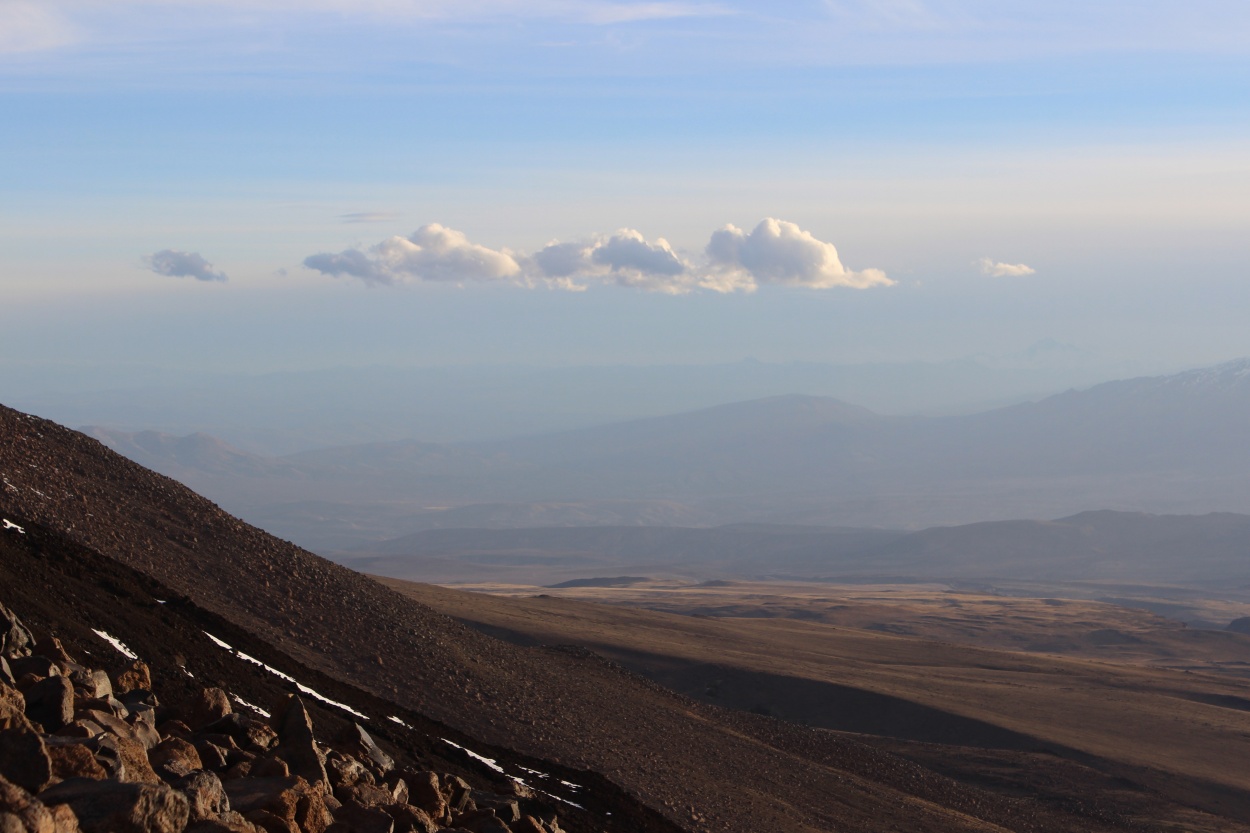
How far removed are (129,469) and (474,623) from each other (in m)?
14.8

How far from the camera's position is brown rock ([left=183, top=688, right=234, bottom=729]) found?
37.6ft

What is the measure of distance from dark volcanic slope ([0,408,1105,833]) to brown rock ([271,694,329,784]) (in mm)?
9945

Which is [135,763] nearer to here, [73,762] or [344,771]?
[73,762]

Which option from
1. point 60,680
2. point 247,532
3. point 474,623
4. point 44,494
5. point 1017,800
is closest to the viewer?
point 60,680

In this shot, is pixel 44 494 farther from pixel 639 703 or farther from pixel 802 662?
pixel 802 662

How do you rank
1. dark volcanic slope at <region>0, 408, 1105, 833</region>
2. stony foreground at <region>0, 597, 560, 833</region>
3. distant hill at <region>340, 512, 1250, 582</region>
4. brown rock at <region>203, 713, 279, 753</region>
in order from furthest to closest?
1. distant hill at <region>340, 512, 1250, 582</region>
2. dark volcanic slope at <region>0, 408, 1105, 833</region>
3. brown rock at <region>203, 713, 279, 753</region>
4. stony foreground at <region>0, 597, 560, 833</region>

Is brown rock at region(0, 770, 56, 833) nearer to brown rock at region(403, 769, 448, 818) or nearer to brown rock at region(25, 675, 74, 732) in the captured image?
brown rock at region(25, 675, 74, 732)

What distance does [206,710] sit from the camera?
37.8ft

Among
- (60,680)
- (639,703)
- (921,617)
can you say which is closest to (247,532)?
(639,703)

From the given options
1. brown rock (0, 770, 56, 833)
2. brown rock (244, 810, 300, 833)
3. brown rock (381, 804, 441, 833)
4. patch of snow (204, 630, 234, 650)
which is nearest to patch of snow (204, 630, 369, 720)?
patch of snow (204, 630, 234, 650)

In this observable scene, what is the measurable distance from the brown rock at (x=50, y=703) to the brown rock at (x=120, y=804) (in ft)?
5.57

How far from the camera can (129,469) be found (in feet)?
92.2

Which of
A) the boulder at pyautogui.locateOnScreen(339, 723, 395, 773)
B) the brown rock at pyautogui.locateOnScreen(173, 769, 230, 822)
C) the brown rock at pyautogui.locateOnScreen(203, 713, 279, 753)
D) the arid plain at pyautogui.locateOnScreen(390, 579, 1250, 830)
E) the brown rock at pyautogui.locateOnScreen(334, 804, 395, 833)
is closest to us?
the brown rock at pyautogui.locateOnScreen(173, 769, 230, 822)

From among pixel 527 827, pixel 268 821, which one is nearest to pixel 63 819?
pixel 268 821
